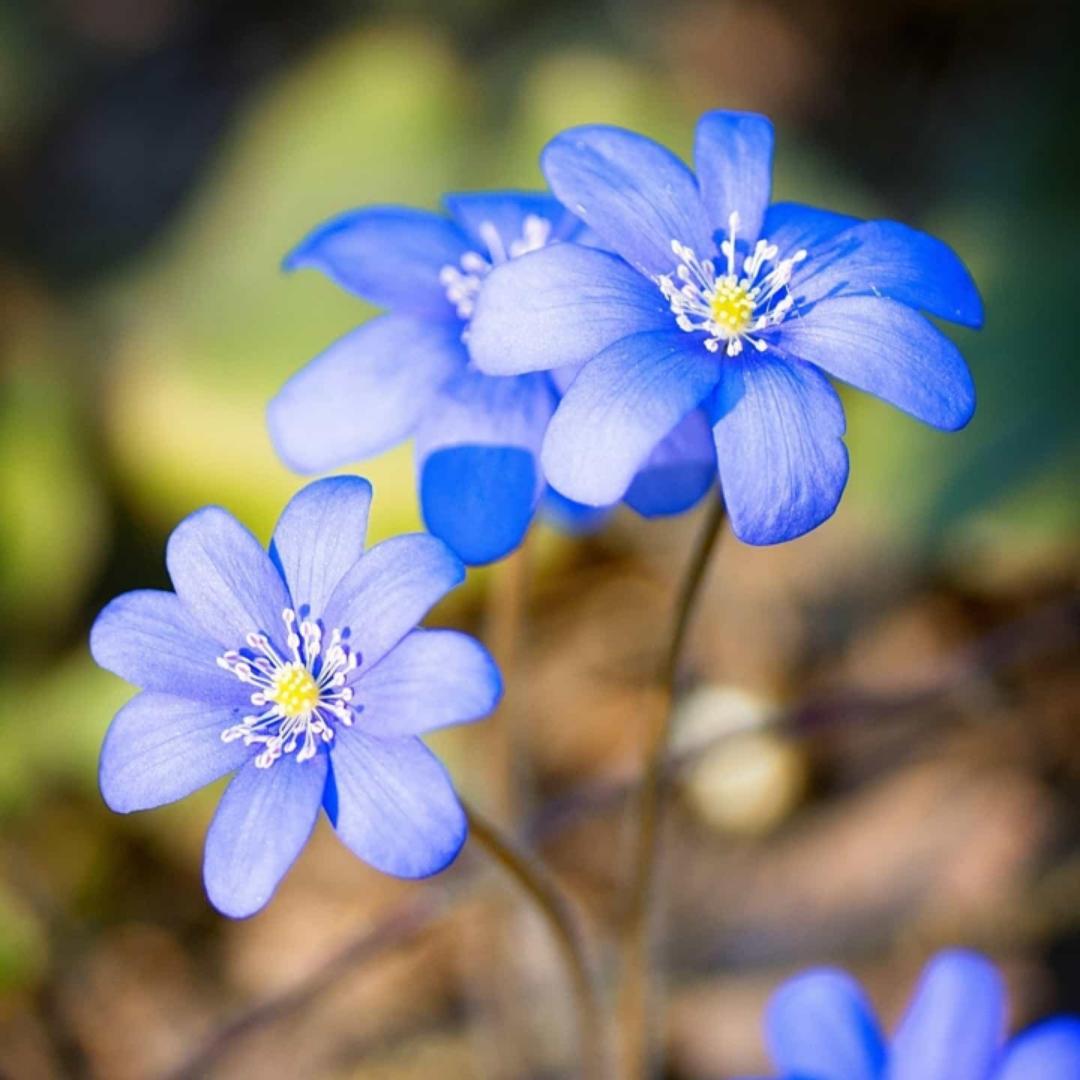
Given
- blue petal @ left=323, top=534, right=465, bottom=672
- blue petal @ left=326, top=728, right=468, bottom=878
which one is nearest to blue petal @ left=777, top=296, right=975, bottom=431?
blue petal @ left=323, top=534, right=465, bottom=672

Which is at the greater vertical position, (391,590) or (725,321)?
(725,321)

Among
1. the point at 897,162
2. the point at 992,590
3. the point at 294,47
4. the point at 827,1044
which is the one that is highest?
the point at 294,47

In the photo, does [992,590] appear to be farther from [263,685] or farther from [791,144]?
[263,685]

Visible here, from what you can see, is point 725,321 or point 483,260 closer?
point 725,321

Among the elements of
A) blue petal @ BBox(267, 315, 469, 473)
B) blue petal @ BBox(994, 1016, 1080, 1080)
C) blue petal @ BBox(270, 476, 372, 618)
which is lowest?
blue petal @ BBox(994, 1016, 1080, 1080)

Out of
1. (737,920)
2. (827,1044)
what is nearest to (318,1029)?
(737,920)

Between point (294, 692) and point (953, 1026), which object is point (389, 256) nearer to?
point (294, 692)

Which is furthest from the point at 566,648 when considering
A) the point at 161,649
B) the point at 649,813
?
the point at 161,649

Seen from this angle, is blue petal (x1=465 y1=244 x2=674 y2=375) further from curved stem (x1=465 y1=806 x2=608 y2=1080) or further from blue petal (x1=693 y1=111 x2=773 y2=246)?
curved stem (x1=465 y1=806 x2=608 y2=1080)
